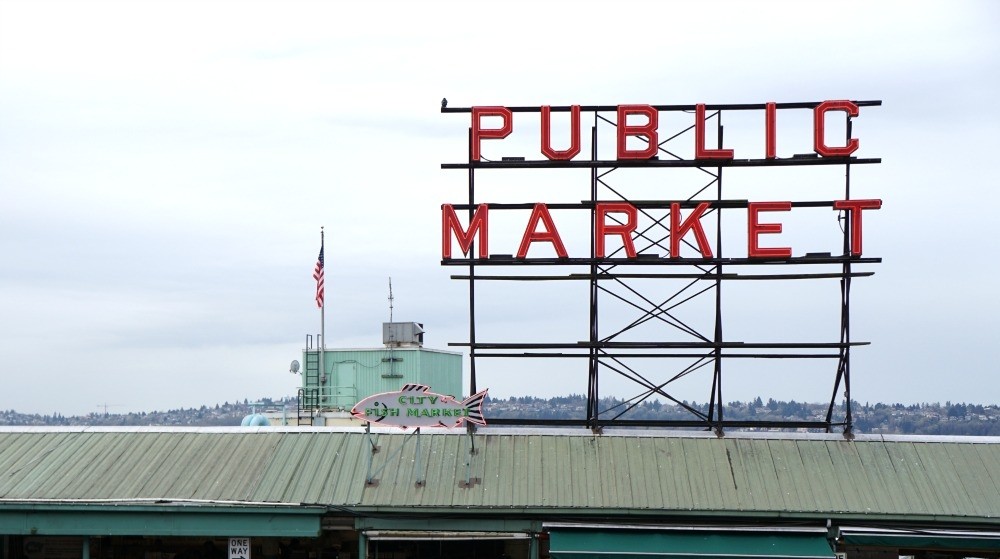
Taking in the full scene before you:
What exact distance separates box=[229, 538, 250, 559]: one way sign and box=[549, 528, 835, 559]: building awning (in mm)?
8257

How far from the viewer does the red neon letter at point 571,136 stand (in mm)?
39219

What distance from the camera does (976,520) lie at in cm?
3334

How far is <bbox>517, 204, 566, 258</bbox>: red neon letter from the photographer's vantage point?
3903cm

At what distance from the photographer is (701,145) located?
128 feet

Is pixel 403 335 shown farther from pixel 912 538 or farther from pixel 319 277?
pixel 912 538

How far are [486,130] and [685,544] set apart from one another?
45.6ft

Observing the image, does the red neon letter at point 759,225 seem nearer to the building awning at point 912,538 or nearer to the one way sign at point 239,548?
the building awning at point 912,538

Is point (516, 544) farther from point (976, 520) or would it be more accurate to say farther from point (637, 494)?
point (976, 520)

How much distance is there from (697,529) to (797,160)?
480 inches

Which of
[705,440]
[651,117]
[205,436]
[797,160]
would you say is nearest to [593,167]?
[651,117]

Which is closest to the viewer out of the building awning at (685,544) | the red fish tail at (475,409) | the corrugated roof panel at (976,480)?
the building awning at (685,544)

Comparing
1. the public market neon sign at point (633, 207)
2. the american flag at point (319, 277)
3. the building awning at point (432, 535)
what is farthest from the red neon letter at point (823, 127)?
the american flag at point (319, 277)

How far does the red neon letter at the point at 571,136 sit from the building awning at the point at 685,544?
38.5ft

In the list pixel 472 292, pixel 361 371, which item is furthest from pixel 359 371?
pixel 472 292
